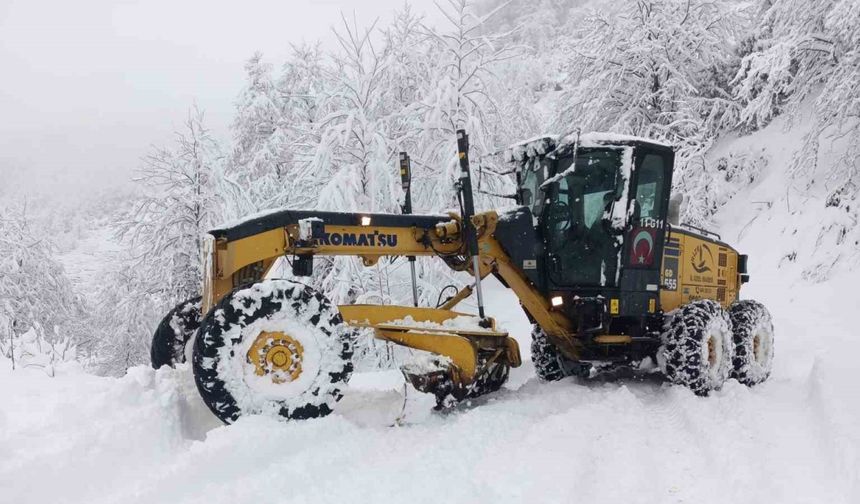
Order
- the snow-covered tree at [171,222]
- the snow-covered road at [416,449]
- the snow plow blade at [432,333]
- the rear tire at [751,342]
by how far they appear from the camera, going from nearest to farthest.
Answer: the snow-covered road at [416,449]
the snow plow blade at [432,333]
the rear tire at [751,342]
the snow-covered tree at [171,222]

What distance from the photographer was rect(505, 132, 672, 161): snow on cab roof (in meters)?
6.91

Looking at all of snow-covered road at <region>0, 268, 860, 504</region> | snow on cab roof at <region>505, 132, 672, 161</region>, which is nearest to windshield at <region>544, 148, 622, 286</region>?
snow on cab roof at <region>505, 132, 672, 161</region>

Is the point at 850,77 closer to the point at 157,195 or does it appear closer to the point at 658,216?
the point at 658,216

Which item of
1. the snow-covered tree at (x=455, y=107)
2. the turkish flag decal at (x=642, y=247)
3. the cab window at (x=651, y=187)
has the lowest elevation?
the turkish flag decal at (x=642, y=247)

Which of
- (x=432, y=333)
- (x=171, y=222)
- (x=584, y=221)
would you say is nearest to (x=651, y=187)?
(x=584, y=221)

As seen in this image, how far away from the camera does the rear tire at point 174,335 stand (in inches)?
255

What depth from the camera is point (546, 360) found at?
8211mm

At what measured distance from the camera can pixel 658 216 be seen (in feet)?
24.5

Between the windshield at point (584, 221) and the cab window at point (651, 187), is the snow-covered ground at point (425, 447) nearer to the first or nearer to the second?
the windshield at point (584, 221)

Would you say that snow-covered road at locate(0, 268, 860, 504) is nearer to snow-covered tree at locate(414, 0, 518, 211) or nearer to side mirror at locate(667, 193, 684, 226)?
side mirror at locate(667, 193, 684, 226)

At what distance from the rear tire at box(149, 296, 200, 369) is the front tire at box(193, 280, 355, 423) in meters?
1.98

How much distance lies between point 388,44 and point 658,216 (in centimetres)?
883

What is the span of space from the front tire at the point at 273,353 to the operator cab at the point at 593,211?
9.42ft

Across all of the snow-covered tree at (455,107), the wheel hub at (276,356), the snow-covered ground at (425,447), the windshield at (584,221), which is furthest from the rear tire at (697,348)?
the snow-covered tree at (455,107)
